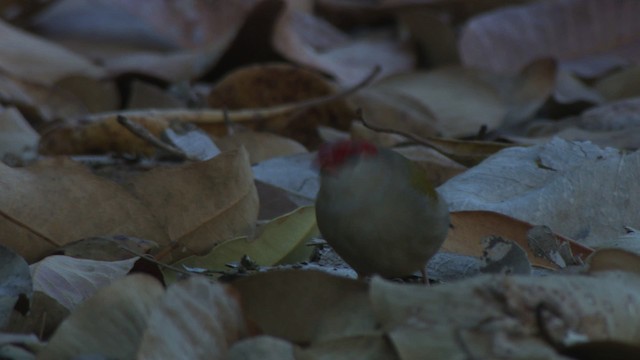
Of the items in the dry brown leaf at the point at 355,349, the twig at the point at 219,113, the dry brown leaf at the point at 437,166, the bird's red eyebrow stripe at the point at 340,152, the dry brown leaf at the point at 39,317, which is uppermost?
the dry brown leaf at the point at 355,349

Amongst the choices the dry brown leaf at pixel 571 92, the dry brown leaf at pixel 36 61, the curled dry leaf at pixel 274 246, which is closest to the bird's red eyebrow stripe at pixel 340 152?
the curled dry leaf at pixel 274 246

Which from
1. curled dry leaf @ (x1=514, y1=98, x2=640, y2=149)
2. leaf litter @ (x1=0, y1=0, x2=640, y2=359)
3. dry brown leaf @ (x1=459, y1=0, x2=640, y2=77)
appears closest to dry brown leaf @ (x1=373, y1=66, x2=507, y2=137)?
leaf litter @ (x1=0, y1=0, x2=640, y2=359)

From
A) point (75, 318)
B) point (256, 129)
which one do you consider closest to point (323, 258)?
point (75, 318)

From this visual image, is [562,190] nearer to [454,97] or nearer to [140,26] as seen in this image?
[454,97]

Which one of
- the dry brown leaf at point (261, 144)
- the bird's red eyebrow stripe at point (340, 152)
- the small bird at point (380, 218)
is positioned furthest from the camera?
the dry brown leaf at point (261, 144)

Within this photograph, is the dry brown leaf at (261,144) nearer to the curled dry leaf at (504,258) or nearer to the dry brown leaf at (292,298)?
the curled dry leaf at (504,258)

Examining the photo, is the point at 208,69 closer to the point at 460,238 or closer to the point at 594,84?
the point at 594,84

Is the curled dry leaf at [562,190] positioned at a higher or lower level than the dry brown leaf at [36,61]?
higher
